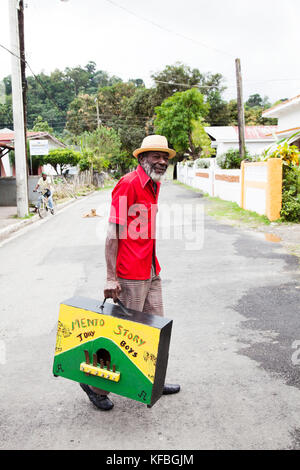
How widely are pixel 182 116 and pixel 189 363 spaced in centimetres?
3557

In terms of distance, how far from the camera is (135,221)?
10.0ft

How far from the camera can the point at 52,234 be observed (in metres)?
11.8

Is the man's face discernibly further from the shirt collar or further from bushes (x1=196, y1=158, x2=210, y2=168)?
bushes (x1=196, y1=158, x2=210, y2=168)

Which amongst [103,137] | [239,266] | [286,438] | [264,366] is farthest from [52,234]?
[103,137]

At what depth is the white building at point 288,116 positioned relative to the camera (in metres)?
19.1

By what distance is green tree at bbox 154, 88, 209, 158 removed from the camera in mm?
37681

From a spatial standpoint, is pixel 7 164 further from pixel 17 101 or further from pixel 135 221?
pixel 135 221

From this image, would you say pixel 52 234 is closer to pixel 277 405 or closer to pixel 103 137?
pixel 277 405

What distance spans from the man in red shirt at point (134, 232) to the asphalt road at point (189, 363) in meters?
0.28

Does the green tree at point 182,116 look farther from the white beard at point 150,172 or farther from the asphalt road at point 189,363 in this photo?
the white beard at point 150,172

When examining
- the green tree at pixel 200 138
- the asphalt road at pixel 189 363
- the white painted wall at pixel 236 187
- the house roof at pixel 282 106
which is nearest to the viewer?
the asphalt road at pixel 189 363

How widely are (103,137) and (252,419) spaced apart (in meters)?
50.3

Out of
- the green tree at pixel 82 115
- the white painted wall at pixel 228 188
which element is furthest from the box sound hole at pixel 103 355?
the green tree at pixel 82 115
